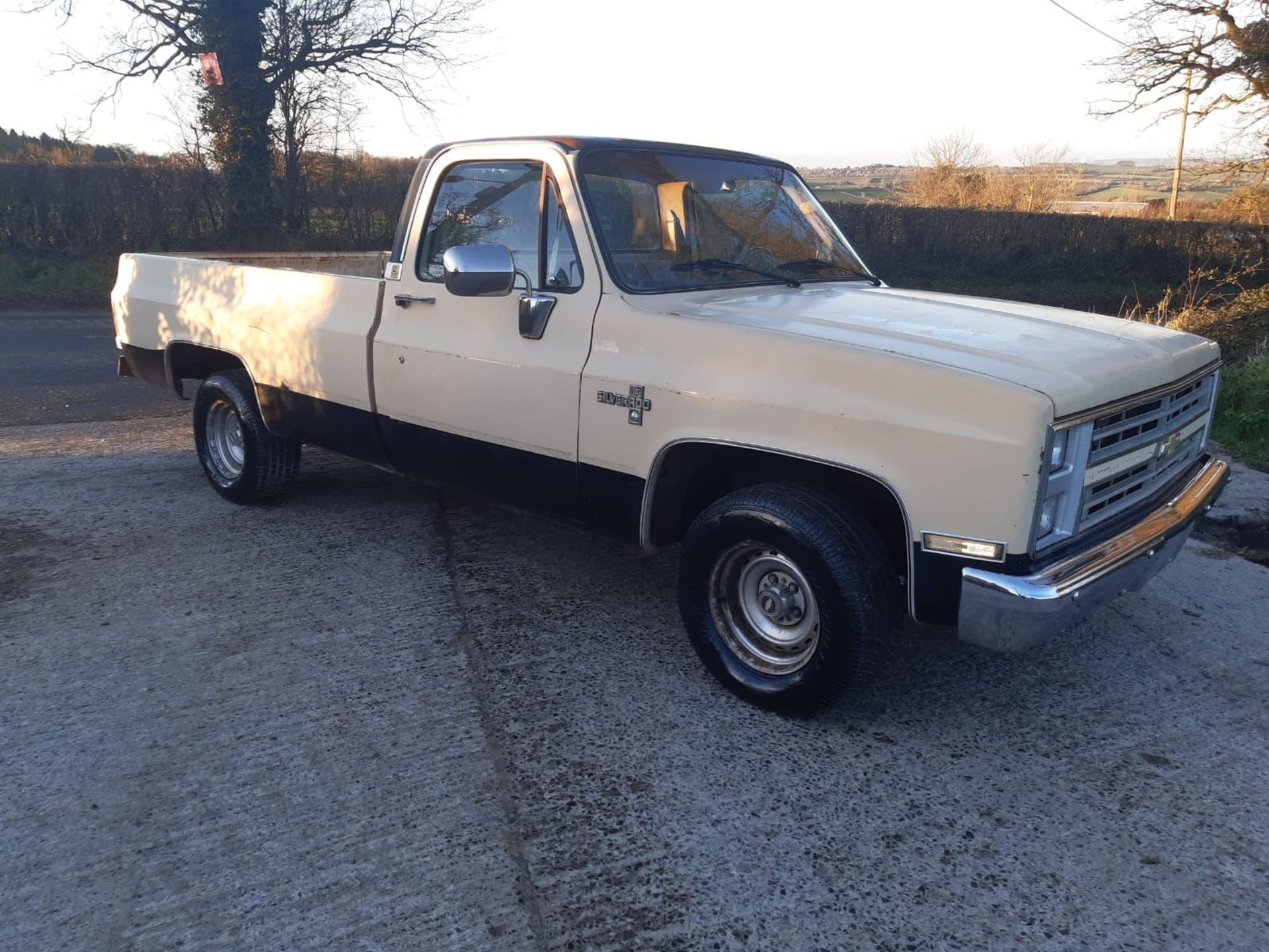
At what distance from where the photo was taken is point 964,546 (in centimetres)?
299

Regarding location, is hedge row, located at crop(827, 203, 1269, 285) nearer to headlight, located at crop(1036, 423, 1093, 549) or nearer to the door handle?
the door handle

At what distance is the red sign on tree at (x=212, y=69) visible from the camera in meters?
18.0

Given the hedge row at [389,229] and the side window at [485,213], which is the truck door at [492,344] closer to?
the side window at [485,213]

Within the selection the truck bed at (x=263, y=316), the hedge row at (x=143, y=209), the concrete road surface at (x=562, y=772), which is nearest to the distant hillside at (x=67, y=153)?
the hedge row at (x=143, y=209)

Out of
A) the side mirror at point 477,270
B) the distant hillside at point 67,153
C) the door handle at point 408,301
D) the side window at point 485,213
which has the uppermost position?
the distant hillside at point 67,153

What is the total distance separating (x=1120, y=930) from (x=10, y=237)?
19.2m

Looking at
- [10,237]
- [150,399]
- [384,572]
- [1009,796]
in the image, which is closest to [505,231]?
[384,572]

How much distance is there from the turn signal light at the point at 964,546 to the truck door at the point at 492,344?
4.88ft

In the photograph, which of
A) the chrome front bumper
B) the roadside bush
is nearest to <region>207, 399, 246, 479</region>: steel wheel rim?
the chrome front bumper

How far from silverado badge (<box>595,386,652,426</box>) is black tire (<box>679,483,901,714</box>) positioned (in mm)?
431

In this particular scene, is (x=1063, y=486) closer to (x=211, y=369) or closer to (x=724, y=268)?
(x=724, y=268)

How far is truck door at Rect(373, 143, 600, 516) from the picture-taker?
397 cm

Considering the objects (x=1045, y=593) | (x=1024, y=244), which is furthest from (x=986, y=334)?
(x=1024, y=244)

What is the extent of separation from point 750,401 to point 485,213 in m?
1.76
